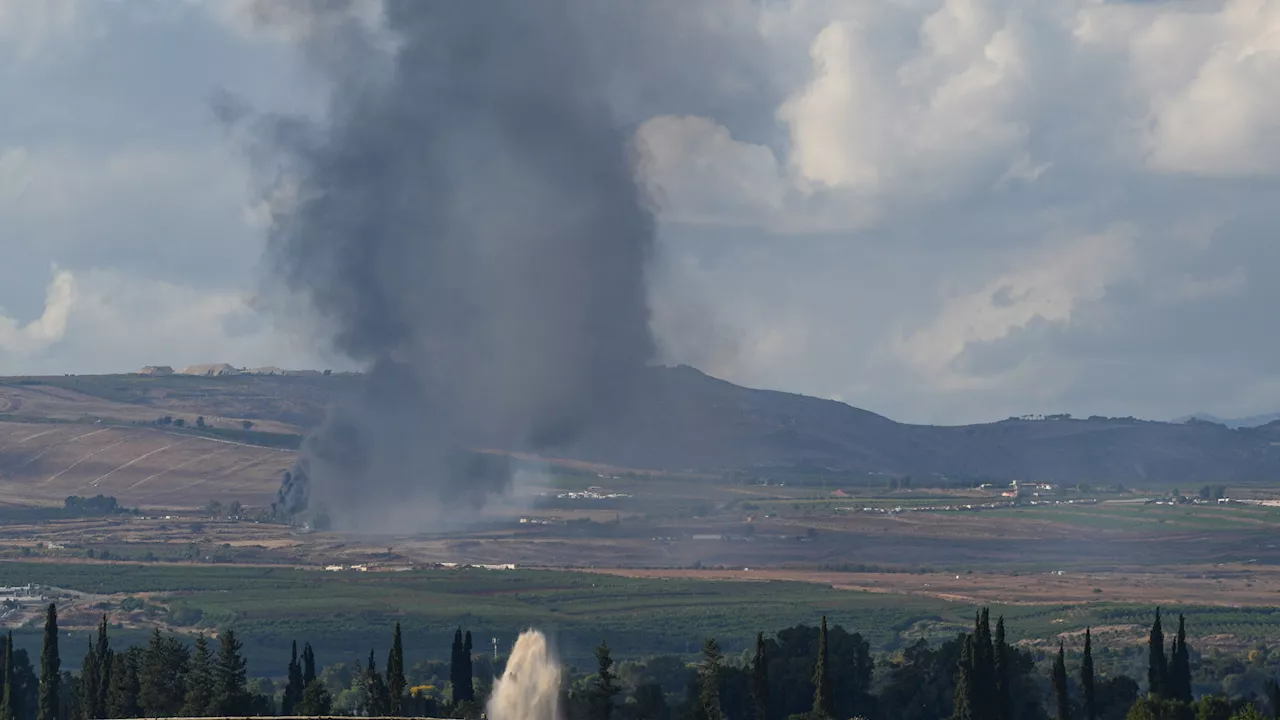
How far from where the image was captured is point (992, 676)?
420 ft

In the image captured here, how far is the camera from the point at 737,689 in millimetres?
141375

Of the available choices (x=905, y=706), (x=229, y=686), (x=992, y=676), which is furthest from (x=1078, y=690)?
(x=229, y=686)

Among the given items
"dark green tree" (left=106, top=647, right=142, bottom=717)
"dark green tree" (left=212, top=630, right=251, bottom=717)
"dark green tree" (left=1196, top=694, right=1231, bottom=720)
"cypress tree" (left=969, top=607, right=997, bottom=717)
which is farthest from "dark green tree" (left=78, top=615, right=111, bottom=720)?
"dark green tree" (left=1196, top=694, right=1231, bottom=720)

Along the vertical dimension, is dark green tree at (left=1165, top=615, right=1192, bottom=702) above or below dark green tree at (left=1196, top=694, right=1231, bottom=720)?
above

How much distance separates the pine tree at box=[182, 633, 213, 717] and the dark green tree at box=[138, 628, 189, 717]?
0.60 metres

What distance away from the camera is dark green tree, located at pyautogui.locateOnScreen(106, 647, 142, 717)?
416 ft

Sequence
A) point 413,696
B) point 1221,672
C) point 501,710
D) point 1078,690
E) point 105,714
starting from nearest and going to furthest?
point 501,710
point 105,714
point 413,696
point 1078,690
point 1221,672

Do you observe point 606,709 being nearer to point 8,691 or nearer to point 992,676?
point 992,676

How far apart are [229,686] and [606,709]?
19925mm

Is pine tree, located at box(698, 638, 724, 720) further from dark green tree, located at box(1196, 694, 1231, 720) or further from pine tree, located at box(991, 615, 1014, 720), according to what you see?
dark green tree, located at box(1196, 694, 1231, 720)

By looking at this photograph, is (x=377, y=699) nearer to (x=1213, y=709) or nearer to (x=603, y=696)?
(x=603, y=696)

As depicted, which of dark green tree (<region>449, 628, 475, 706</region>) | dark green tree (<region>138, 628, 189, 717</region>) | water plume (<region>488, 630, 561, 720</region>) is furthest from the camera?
dark green tree (<region>449, 628, 475, 706</region>)

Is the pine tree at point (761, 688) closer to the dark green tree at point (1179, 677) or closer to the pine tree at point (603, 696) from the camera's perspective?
the pine tree at point (603, 696)

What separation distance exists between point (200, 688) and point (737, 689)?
32787 millimetres
